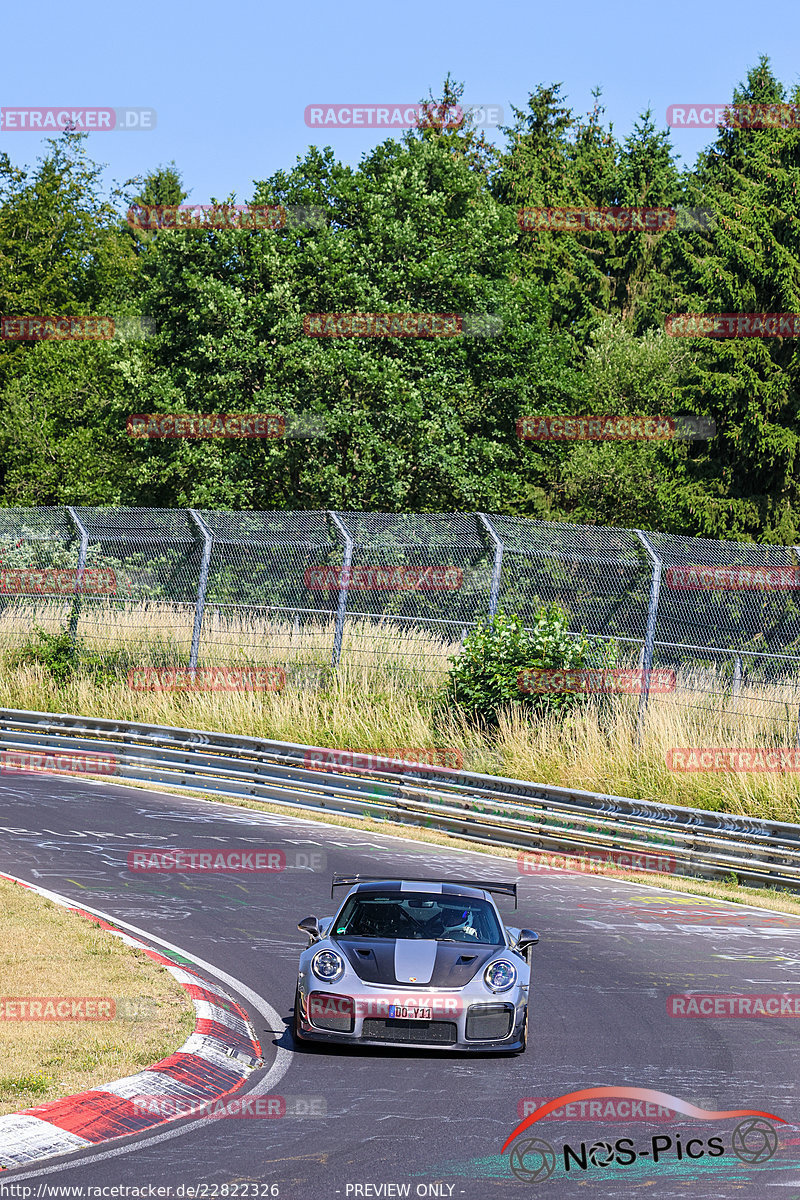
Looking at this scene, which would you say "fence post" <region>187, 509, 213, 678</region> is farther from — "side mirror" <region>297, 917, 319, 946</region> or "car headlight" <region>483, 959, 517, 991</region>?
"car headlight" <region>483, 959, 517, 991</region>

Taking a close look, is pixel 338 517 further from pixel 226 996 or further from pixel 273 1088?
pixel 273 1088

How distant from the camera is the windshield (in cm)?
912

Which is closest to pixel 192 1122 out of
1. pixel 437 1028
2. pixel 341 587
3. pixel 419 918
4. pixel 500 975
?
pixel 437 1028

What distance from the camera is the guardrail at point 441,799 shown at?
15.8 meters

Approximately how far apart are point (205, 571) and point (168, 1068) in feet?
52.2

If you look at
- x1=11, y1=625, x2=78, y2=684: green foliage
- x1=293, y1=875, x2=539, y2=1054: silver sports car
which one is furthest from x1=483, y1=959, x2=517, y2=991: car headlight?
x1=11, y1=625, x2=78, y2=684: green foliage

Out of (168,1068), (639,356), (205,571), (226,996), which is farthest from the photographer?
(639,356)

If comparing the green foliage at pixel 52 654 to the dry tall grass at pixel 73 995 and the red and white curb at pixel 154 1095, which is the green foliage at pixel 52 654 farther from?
the red and white curb at pixel 154 1095

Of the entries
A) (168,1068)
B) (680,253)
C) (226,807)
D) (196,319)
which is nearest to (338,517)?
(226,807)

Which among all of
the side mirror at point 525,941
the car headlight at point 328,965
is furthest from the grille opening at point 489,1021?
the car headlight at point 328,965

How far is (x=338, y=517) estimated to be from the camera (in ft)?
70.5

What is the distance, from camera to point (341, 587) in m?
21.4

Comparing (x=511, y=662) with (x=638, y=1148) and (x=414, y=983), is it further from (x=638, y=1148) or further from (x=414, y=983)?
(x=638, y=1148)

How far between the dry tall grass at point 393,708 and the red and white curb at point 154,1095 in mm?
9375
